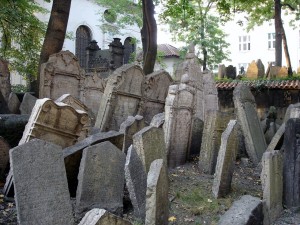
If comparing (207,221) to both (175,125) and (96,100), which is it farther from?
(96,100)

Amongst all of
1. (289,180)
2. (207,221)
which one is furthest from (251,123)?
(207,221)

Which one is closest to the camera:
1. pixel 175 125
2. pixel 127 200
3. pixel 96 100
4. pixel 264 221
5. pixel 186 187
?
pixel 264 221

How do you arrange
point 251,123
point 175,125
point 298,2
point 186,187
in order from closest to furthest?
1. point 186,187
2. point 175,125
3. point 251,123
4. point 298,2

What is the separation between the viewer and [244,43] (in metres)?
42.5

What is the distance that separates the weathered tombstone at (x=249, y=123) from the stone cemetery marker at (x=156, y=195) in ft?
13.4

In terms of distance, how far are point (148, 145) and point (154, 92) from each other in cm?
524

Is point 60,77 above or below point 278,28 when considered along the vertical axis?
below

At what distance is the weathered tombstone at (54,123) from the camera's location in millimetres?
5727

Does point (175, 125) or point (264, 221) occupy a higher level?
point (175, 125)

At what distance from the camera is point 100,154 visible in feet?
16.6

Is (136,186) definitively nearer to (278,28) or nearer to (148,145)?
(148,145)

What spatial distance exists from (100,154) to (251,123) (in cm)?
446

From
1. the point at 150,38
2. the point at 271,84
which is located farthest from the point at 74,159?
the point at 271,84

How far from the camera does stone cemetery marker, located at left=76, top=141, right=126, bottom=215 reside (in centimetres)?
491
